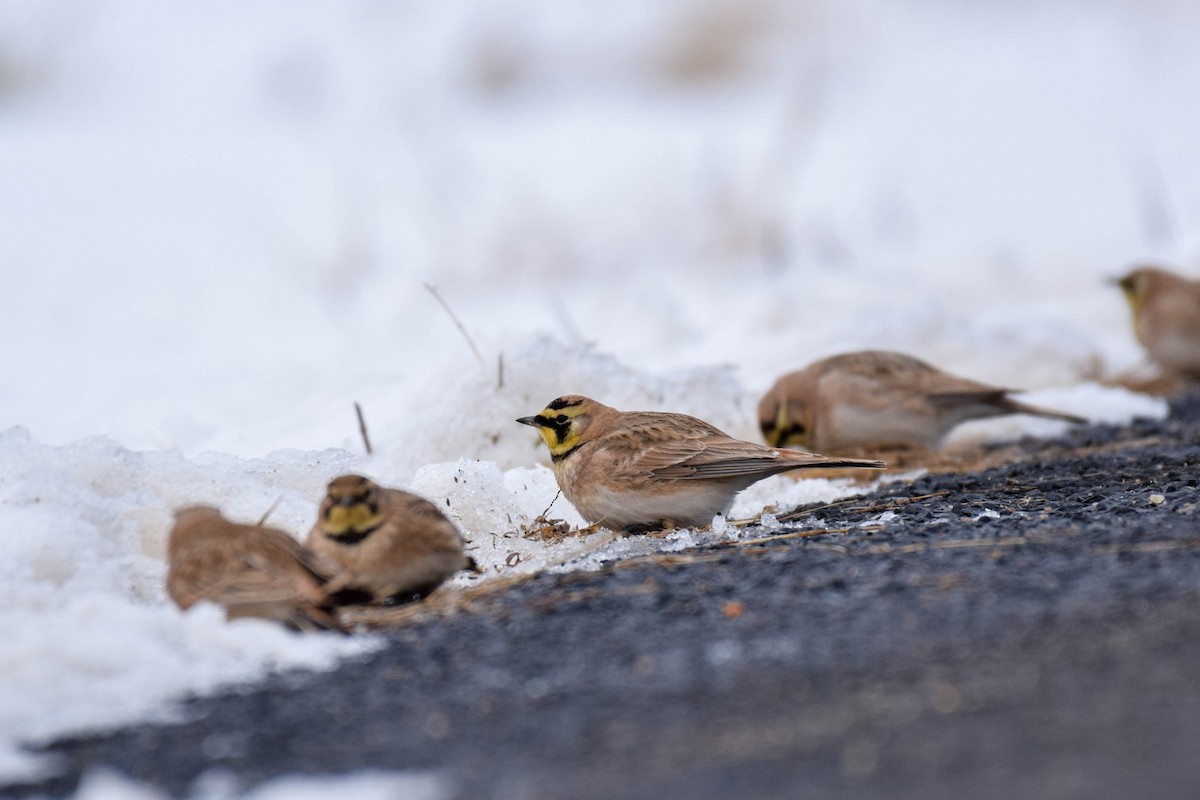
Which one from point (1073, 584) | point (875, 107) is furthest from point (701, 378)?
point (875, 107)

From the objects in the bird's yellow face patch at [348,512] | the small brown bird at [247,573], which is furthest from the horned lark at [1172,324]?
the small brown bird at [247,573]

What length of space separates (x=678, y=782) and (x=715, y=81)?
1888 cm

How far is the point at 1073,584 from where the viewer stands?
11.9ft

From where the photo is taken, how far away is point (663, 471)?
544 centimetres

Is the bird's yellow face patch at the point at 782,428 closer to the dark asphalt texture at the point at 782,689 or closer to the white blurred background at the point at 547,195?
the white blurred background at the point at 547,195

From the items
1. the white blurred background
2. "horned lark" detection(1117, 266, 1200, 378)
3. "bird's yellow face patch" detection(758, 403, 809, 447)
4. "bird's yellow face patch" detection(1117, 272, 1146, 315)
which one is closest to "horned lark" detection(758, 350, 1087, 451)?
"bird's yellow face patch" detection(758, 403, 809, 447)

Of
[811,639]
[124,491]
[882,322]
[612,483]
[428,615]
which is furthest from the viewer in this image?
[882,322]

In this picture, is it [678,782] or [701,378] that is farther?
[701,378]

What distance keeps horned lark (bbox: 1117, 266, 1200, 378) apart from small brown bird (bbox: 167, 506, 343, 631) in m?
7.38

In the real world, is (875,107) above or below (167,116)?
below

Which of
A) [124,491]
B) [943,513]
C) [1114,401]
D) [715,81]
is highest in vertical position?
[715,81]

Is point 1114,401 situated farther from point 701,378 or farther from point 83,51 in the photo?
point 83,51

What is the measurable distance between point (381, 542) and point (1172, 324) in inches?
283

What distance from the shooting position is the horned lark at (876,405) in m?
8.11
